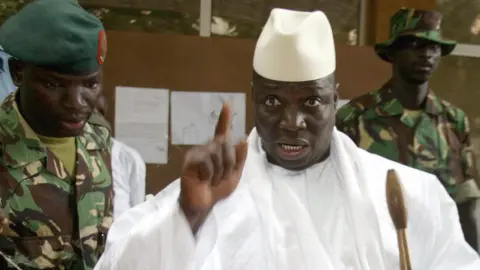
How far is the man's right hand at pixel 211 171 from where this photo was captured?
0.67 m

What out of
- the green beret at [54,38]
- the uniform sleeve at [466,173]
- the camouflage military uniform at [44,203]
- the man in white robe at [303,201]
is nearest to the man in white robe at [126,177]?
the camouflage military uniform at [44,203]

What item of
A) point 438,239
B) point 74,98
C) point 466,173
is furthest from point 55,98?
point 466,173

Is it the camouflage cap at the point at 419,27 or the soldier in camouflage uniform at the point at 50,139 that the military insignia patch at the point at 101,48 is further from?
the camouflage cap at the point at 419,27

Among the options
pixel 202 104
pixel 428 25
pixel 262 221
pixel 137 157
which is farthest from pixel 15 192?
pixel 428 25

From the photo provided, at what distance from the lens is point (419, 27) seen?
1488 millimetres

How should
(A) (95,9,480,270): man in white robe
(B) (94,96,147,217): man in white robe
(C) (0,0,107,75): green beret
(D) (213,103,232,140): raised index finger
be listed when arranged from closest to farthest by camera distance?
(D) (213,103,232,140): raised index finger
(A) (95,9,480,270): man in white robe
(C) (0,0,107,75): green beret
(B) (94,96,147,217): man in white robe

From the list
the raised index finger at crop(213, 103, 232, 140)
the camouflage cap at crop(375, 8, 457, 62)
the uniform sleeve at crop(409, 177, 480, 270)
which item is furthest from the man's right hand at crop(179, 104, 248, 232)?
the camouflage cap at crop(375, 8, 457, 62)

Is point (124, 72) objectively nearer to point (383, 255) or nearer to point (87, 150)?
point (87, 150)

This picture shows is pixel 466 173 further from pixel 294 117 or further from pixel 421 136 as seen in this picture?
pixel 294 117

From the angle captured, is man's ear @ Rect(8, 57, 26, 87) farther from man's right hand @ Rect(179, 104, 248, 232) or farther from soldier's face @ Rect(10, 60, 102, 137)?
man's right hand @ Rect(179, 104, 248, 232)

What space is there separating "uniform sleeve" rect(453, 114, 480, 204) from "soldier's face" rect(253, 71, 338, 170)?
68cm

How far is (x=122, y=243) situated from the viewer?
0.80 m

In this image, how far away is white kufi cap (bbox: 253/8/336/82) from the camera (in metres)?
0.91

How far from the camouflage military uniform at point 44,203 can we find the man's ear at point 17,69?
5cm
